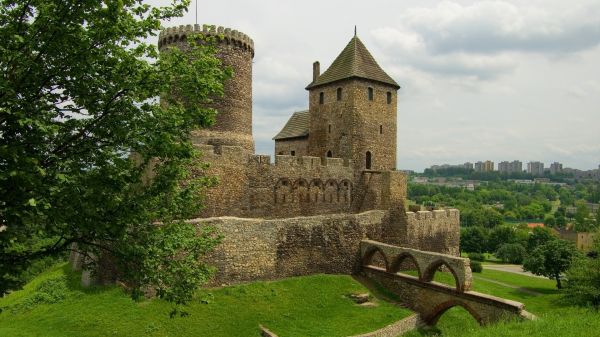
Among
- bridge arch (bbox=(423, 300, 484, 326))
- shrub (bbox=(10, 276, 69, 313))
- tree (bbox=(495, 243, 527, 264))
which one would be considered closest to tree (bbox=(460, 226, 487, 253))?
tree (bbox=(495, 243, 527, 264))

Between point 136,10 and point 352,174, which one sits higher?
point 136,10

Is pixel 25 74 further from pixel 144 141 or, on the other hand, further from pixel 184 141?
pixel 184 141

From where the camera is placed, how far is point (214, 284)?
20.8 meters

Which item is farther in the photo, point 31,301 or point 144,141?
point 31,301

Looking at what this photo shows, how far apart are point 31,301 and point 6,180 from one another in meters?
15.2

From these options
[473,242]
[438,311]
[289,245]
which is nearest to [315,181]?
[289,245]

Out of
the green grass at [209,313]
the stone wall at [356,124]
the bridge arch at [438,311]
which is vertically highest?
the stone wall at [356,124]

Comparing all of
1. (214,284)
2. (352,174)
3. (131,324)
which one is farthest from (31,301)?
(352,174)

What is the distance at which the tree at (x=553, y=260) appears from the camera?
44156 mm

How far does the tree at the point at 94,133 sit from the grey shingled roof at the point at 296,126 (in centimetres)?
2365

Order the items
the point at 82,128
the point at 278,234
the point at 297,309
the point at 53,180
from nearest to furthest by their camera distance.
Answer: the point at 53,180
the point at 82,128
the point at 297,309
the point at 278,234

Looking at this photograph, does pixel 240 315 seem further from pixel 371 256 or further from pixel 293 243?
pixel 371 256

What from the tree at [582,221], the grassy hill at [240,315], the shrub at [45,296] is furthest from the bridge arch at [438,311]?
the tree at [582,221]

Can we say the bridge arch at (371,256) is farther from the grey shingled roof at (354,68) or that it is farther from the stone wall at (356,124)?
the grey shingled roof at (354,68)
